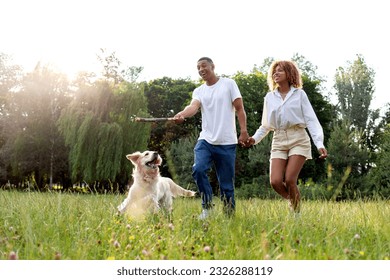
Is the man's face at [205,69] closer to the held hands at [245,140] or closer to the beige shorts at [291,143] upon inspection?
the held hands at [245,140]

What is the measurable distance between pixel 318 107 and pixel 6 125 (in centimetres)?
2264

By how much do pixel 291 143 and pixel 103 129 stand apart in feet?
73.0

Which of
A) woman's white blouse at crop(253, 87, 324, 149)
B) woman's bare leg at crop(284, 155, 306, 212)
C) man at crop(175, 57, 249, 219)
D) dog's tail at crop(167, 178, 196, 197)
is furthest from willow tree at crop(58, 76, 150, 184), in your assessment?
woman's bare leg at crop(284, 155, 306, 212)

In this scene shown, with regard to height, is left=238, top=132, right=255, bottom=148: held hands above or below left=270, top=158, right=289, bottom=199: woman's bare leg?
above

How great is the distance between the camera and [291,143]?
6512mm

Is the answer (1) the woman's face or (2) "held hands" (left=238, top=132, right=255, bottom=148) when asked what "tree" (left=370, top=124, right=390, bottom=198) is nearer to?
(2) "held hands" (left=238, top=132, right=255, bottom=148)

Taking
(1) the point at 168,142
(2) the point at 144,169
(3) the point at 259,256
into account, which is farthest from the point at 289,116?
(1) the point at 168,142

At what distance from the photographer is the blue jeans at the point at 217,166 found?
22.5 ft

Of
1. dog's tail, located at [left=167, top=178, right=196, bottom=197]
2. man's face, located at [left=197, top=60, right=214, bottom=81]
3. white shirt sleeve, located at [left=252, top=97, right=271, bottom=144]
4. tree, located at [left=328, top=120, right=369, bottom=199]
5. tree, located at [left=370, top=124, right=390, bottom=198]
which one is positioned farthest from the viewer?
tree, located at [left=328, top=120, right=369, bottom=199]

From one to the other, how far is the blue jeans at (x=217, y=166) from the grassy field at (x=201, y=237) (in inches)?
24.7

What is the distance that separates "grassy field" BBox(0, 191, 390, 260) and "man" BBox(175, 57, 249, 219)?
71 cm

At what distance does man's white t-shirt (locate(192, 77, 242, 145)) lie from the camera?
6914mm

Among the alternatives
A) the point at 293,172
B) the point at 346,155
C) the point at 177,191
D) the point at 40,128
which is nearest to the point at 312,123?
the point at 293,172

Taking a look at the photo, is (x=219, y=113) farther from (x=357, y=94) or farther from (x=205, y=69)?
(x=357, y=94)
